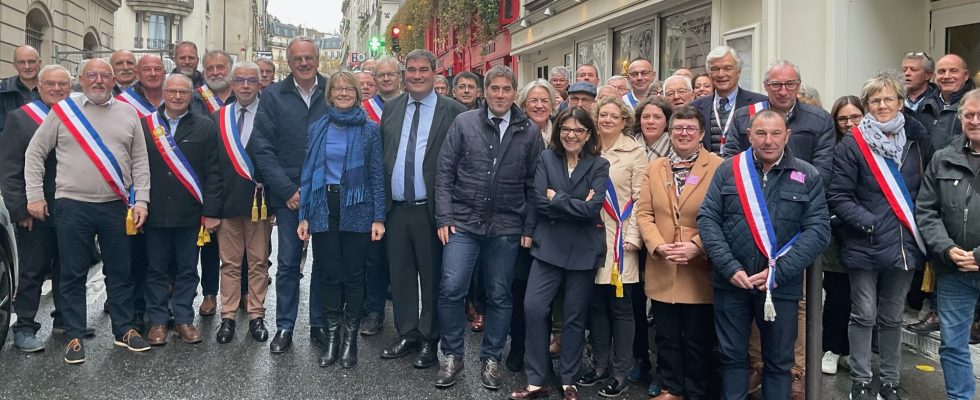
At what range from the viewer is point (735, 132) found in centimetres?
490

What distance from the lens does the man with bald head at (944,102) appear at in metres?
5.38

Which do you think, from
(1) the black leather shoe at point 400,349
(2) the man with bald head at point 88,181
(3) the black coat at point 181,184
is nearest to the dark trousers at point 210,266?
(3) the black coat at point 181,184

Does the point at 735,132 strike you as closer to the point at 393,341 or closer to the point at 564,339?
the point at 564,339

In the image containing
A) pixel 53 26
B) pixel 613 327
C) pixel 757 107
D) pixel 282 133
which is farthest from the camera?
pixel 53 26

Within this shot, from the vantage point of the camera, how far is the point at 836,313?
17.5 ft

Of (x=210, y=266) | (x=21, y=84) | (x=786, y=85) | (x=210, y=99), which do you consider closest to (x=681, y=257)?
(x=786, y=85)

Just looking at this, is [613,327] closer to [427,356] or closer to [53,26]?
[427,356]

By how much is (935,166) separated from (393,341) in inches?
154

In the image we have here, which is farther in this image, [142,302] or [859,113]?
[142,302]

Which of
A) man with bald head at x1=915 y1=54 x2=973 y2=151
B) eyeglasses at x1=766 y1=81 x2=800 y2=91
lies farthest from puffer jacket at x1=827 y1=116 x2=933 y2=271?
man with bald head at x1=915 y1=54 x2=973 y2=151

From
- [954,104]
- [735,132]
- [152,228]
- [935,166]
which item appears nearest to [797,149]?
[735,132]

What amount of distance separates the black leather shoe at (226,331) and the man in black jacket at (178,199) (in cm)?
16

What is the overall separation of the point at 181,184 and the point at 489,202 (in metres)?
2.44

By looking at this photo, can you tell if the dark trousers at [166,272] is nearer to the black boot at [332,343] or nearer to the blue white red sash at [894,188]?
the black boot at [332,343]
